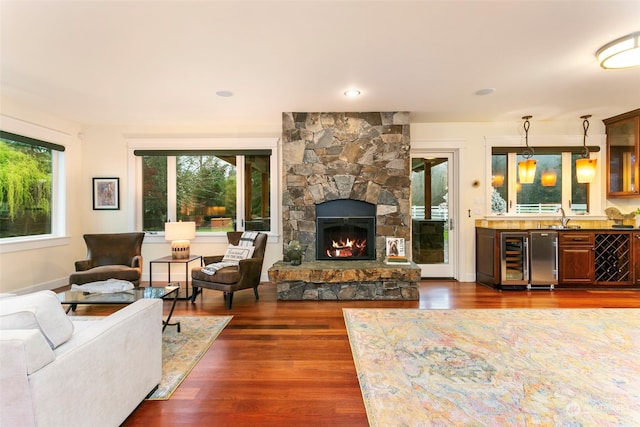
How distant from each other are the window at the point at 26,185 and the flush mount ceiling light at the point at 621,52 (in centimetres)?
648

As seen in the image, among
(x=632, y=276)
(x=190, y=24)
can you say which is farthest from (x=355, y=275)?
(x=632, y=276)

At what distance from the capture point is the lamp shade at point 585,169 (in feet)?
16.0

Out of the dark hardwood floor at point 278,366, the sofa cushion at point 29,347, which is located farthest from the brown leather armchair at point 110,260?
the sofa cushion at point 29,347

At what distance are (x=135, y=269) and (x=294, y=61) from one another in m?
3.18

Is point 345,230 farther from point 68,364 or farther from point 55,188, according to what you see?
point 55,188

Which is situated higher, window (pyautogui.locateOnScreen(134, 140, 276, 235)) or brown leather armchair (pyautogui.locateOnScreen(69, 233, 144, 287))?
window (pyautogui.locateOnScreen(134, 140, 276, 235))

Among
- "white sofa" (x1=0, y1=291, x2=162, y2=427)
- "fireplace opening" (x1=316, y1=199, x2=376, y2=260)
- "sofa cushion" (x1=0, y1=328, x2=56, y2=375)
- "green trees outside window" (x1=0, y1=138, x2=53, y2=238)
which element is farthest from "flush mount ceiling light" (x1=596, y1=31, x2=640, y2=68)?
"green trees outside window" (x1=0, y1=138, x2=53, y2=238)

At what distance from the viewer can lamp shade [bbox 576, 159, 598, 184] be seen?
192 inches

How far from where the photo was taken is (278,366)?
7.72 ft

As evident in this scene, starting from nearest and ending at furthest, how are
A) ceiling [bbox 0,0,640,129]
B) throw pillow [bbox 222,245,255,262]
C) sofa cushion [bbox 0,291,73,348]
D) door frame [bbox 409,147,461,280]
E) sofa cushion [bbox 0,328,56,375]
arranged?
sofa cushion [bbox 0,328,56,375], sofa cushion [bbox 0,291,73,348], ceiling [bbox 0,0,640,129], throw pillow [bbox 222,245,255,262], door frame [bbox 409,147,461,280]

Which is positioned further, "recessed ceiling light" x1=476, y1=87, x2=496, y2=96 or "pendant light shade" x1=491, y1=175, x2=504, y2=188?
"pendant light shade" x1=491, y1=175, x2=504, y2=188

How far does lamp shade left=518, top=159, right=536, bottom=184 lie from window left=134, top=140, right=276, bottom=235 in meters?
3.99

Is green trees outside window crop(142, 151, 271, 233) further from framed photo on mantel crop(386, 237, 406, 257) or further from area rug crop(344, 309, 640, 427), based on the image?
area rug crop(344, 309, 640, 427)

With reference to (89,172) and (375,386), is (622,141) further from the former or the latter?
(89,172)
